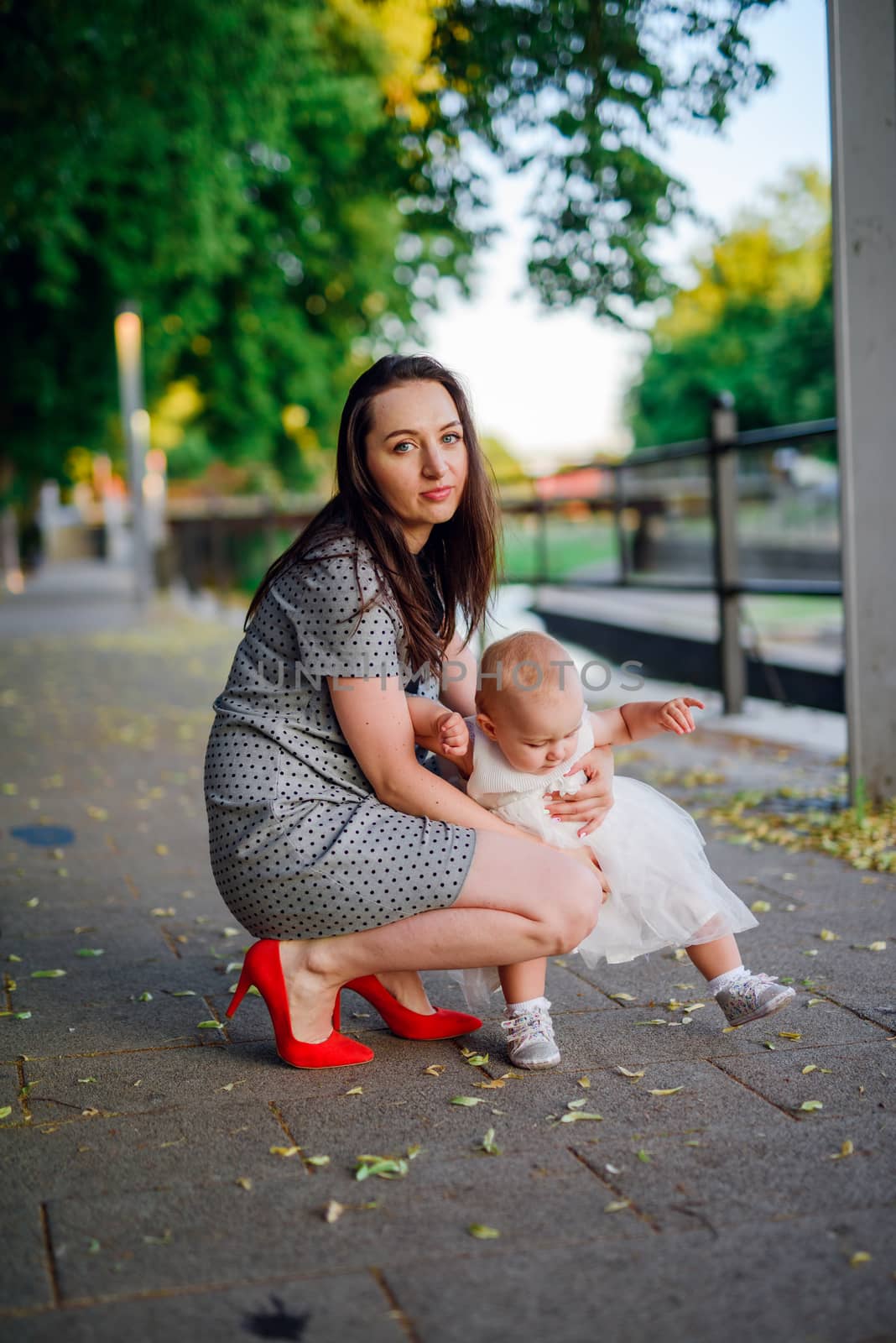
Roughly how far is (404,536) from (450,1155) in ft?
4.15

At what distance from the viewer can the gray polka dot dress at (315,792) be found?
9.27 feet

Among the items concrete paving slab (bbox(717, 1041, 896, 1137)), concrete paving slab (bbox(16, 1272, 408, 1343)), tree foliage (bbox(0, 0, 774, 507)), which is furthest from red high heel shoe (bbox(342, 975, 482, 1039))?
tree foliage (bbox(0, 0, 774, 507))

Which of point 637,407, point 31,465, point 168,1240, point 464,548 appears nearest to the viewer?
point 168,1240

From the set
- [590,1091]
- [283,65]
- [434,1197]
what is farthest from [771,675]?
[283,65]

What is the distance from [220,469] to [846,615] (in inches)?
1986

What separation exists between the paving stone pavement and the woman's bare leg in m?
0.24

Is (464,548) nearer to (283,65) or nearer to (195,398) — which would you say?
(283,65)

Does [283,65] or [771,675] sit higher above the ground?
[283,65]

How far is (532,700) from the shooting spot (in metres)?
2.74

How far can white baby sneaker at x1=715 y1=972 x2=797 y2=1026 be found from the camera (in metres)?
2.97

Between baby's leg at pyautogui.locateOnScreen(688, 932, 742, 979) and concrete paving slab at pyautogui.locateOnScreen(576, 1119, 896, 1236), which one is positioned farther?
baby's leg at pyautogui.locateOnScreen(688, 932, 742, 979)

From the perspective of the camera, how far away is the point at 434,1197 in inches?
91.2

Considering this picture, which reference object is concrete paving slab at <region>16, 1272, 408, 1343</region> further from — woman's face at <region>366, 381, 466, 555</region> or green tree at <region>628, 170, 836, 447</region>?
green tree at <region>628, 170, 836, 447</region>

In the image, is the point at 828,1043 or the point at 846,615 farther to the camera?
the point at 846,615
